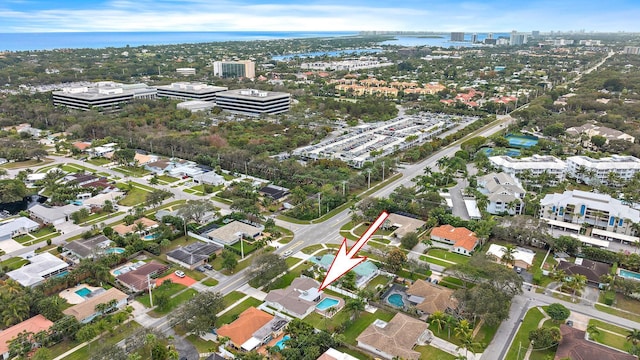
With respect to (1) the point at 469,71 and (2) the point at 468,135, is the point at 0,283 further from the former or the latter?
(1) the point at 469,71

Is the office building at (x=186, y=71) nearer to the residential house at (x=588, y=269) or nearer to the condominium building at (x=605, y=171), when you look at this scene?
the condominium building at (x=605, y=171)

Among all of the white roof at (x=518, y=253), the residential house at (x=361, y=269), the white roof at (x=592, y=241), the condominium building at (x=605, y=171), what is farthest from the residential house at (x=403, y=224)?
the condominium building at (x=605, y=171)

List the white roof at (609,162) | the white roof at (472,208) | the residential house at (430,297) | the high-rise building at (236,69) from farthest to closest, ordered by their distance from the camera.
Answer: the high-rise building at (236,69) < the white roof at (609,162) < the white roof at (472,208) < the residential house at (430,297)

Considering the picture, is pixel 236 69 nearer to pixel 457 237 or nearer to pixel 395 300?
pixel 457 237

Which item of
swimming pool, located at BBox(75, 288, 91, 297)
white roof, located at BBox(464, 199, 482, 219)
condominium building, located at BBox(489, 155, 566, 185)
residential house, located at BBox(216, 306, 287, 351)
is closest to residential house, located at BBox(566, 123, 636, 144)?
condominium building, located at BBox(489, 155, 566, 185)

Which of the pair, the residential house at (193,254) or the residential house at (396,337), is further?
the residential house at (193,254)

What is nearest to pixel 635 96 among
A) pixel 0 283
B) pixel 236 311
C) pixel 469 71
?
pixel 469 71

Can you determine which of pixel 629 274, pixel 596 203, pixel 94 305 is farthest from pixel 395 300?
pixel 596 203
